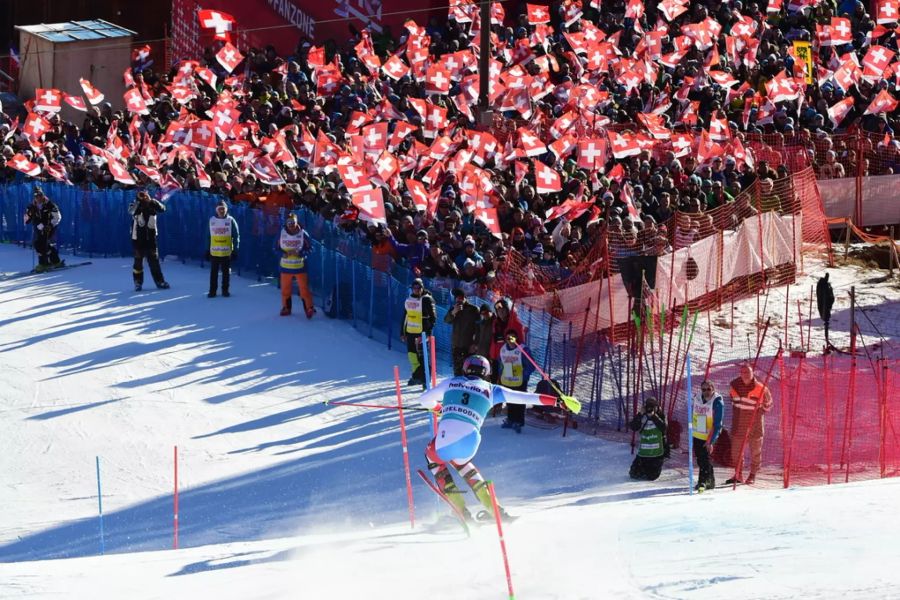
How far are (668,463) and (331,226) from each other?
7643 millimetres

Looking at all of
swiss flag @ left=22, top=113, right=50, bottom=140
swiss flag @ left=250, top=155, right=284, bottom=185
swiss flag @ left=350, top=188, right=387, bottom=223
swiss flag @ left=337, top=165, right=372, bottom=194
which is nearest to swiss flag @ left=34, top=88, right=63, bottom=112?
swiss flag @ left=22, top=113, right=50, bottom=140

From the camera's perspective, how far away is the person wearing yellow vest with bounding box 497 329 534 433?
56.2ft

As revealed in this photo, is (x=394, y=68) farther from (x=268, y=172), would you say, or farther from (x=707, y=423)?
(x=707, y=423)

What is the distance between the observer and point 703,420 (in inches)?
598

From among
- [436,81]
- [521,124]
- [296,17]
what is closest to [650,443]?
[521,124]

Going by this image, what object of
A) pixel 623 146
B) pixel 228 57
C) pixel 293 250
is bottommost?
pixel 293 250

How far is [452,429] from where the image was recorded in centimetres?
1241

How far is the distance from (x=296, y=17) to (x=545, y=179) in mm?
14752

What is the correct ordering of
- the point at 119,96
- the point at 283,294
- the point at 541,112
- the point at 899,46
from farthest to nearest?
the point at 119,96, the point at 899,46, the point at 541,112, the point at 283,294

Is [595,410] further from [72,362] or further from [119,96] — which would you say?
[119,96]

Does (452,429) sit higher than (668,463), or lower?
higher

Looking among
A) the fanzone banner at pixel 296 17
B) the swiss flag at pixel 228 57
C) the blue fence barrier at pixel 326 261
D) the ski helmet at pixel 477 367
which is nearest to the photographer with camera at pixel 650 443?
the blue fence barrier at pixel 326 261

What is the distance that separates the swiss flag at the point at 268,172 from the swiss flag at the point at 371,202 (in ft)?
12.3

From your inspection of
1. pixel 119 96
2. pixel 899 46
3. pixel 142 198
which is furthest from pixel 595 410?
pixel 119 96
